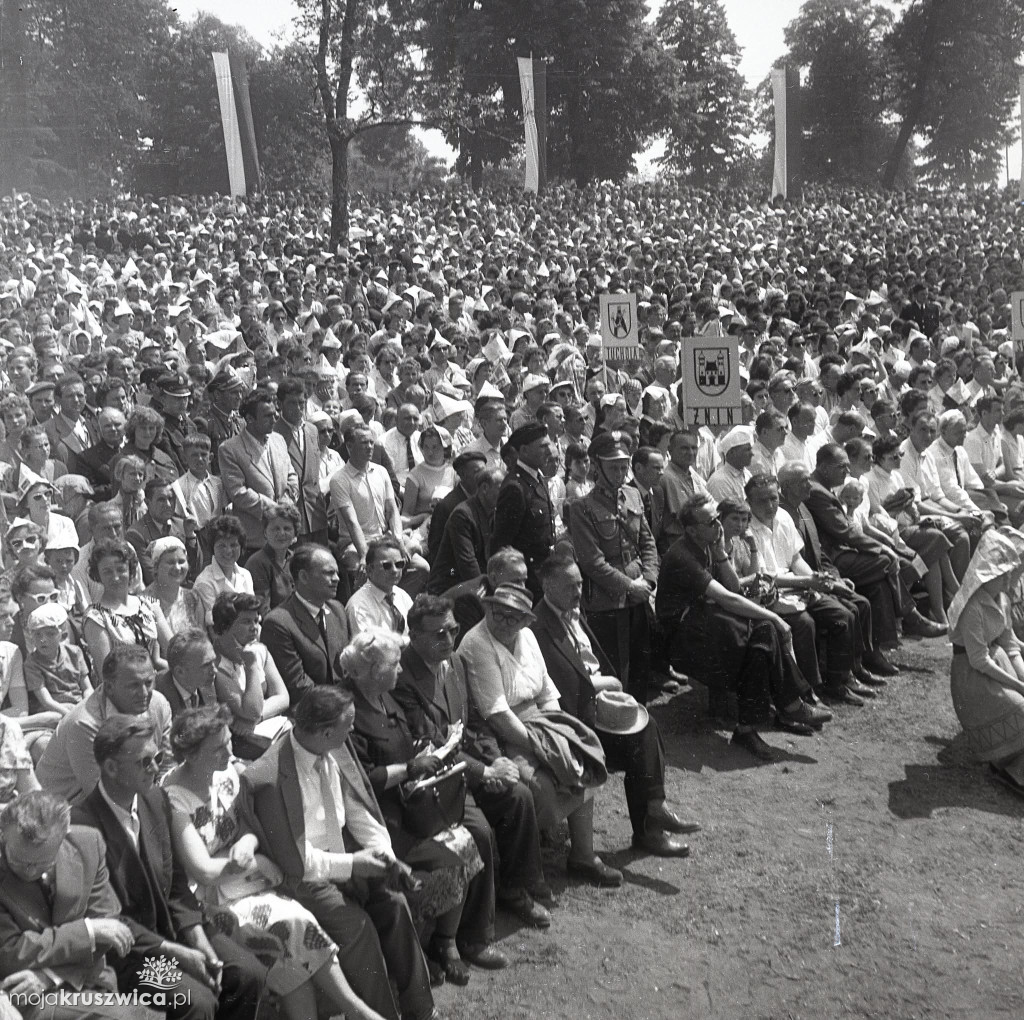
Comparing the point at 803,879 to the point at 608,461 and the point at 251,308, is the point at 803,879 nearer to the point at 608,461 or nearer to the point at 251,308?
the point at 608,461

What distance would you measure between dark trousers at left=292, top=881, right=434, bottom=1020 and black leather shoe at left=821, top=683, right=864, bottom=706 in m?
4.47

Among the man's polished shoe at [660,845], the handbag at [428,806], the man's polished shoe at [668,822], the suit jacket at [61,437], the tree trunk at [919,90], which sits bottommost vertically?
the man's polished shoe at [660,845]

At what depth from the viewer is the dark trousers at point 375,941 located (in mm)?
4477

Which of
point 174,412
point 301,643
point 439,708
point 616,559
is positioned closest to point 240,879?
point 439,708

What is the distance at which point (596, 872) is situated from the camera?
591cm

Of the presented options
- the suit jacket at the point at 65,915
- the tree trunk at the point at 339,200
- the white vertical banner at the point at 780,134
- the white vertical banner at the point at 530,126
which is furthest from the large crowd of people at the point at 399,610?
the white vertical banner at the point at 780,134

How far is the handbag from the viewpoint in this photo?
5059 millimetres

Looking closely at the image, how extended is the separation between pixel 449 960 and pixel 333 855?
2.75 ft

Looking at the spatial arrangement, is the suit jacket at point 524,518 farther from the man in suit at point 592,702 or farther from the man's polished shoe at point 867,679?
the man's polished shoe at point 867,679

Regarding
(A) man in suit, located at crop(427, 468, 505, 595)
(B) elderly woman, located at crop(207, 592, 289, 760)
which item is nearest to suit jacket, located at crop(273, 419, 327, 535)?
(A) man in suit, located at crop(427, 468, 505, 595)

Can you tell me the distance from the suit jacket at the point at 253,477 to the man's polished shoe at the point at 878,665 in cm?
429

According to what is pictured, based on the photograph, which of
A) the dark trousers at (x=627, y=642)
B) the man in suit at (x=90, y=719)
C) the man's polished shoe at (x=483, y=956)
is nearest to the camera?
the man in suit at (x=90, y=719)

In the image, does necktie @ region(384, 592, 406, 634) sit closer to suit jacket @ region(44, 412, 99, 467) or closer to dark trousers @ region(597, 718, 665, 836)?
dark trousers @ region(597, 718, 665, 836)

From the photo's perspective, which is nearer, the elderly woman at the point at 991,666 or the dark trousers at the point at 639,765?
the dark trousers at the point at 639,765
